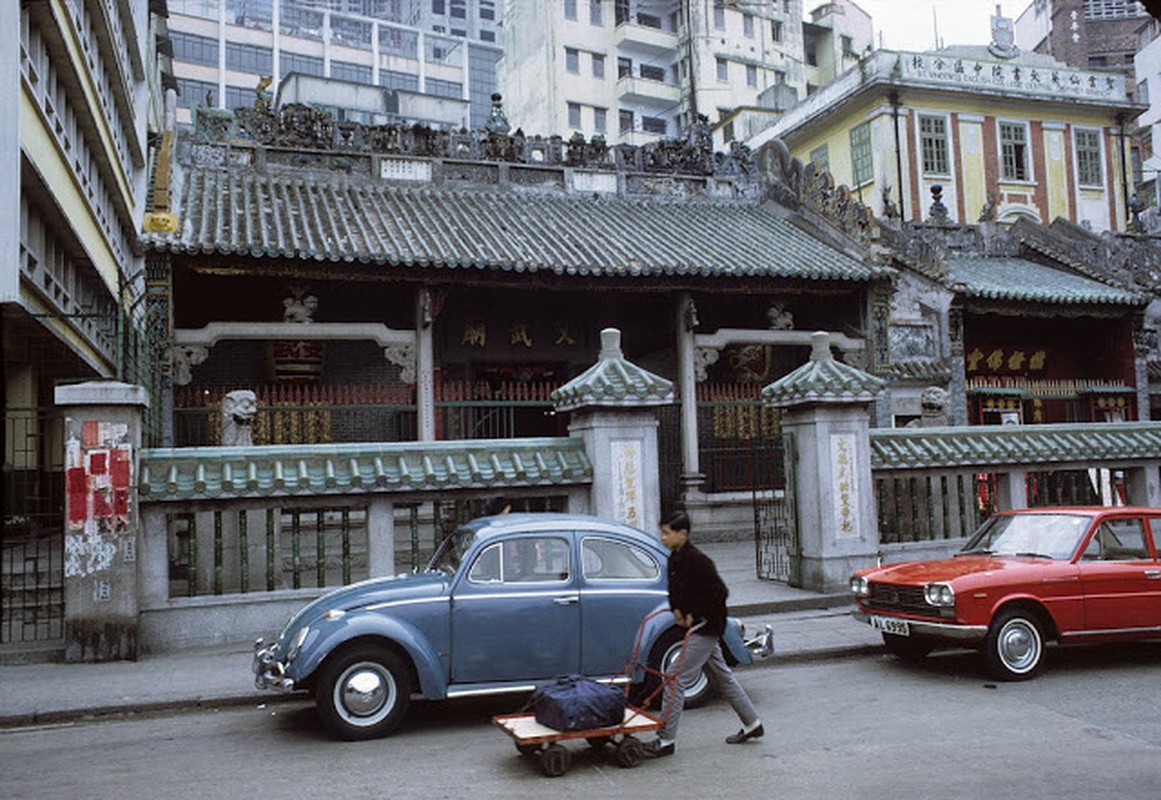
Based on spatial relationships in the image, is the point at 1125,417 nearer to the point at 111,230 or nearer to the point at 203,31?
the point at 111,230

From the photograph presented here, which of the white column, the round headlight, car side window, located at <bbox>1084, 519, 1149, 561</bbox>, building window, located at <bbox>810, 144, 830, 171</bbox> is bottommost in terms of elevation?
A: the round headlight

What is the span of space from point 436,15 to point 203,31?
738 inches

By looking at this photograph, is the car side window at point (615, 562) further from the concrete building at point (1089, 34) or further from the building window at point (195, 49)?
the building window at point (195, 49)

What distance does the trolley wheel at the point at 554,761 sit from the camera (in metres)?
5.55

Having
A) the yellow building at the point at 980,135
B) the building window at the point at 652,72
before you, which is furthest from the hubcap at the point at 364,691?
the building window at the point at 652,72

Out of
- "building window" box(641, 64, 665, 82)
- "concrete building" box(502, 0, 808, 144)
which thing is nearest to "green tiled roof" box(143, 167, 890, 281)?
"concrete building" box(502, 0, 808, 144)

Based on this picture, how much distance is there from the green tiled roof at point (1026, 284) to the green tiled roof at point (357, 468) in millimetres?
12099

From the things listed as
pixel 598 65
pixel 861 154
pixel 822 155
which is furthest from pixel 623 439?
pixel 598 65

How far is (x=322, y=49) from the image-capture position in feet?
181

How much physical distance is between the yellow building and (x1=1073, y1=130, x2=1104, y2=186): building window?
3 centimetres

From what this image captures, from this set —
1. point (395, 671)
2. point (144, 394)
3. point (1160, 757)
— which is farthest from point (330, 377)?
point (1160, 757)

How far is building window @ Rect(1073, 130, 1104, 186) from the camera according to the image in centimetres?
3017

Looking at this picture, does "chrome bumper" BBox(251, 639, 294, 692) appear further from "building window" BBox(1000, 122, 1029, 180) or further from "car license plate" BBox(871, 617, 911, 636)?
"building window" BBox(1000, 122, 1029, 180)

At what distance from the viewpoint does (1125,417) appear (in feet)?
71.4
